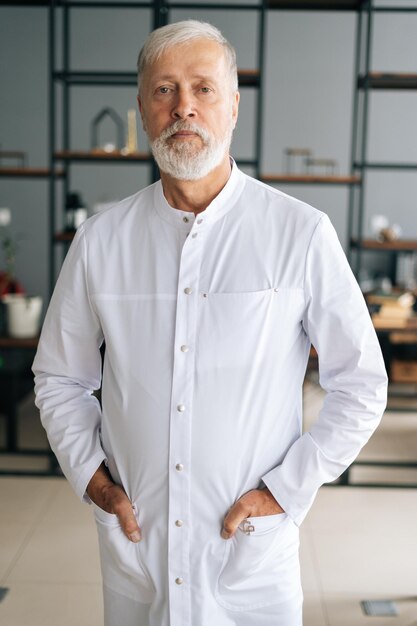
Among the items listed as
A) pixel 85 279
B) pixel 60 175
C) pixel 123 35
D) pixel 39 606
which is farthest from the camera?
pixel 123 35

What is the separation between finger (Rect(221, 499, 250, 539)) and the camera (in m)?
1.41

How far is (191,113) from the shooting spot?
1.39 m

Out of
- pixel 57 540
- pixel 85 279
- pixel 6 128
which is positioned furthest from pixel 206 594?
pixel 6 128

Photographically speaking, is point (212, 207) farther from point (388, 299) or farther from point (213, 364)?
point (388, 299)

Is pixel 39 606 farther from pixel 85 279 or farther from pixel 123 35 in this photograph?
pixel 123 35

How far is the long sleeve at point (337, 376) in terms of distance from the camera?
1406 millimetres

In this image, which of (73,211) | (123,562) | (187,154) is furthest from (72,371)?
(73,211)

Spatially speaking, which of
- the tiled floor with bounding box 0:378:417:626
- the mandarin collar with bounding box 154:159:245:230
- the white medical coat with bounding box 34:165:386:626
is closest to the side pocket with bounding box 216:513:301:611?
the white medical coat with bounding box 34:165:386:626

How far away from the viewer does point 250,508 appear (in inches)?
55.7

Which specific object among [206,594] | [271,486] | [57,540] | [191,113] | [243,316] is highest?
[191,113]

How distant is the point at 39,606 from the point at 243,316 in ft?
5.83

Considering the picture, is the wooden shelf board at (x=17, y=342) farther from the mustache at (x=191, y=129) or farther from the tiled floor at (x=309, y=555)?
the mustache at (x=191, y=129)

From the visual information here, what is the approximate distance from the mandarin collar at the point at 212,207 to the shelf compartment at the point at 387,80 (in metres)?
2.71

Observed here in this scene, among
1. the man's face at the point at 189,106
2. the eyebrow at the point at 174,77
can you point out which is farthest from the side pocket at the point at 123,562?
the eyebrow at the point at 174,77
